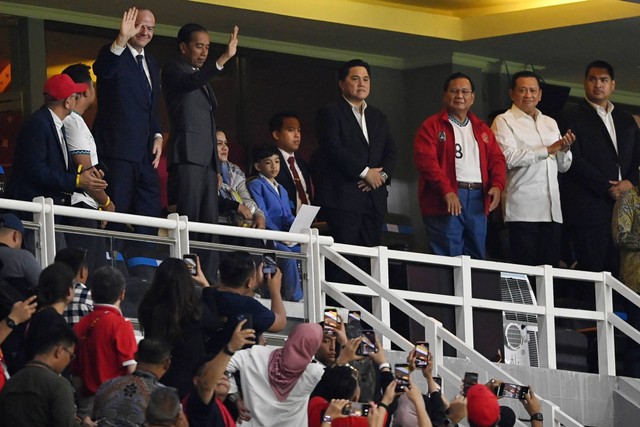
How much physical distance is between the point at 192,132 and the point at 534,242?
362cm

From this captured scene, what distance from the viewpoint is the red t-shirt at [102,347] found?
9.95 metres

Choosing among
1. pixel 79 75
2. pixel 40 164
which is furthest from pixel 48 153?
pixel 79 75

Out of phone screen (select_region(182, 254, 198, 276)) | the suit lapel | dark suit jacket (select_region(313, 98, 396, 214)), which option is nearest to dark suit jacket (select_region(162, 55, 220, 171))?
dark suit jacket (select_region(313, 98, 396, 214))

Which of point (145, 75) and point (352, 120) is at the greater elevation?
point (145, 75)

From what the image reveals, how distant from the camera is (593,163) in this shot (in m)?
16.5

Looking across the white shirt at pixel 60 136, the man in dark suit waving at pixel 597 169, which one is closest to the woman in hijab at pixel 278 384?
the white shirt at pixel 60 136

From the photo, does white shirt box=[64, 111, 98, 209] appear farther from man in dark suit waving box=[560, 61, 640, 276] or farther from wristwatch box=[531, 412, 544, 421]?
man in dark suit waving box=[560, 61, 640, 276]

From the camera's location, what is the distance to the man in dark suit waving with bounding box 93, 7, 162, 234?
13.1 m

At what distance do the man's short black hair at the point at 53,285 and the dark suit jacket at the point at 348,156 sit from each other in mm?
5064

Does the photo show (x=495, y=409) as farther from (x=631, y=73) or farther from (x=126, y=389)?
(x=631, y=73)

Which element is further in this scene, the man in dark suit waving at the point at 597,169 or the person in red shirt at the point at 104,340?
the man in dark suit waving at the point at 597,169

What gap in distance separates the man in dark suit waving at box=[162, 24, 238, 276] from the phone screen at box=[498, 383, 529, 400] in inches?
115

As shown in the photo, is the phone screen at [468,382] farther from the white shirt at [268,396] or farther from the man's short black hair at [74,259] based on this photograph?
the man's short black hair at [74,259]

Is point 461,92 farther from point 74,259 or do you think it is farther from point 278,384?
point 74,259
